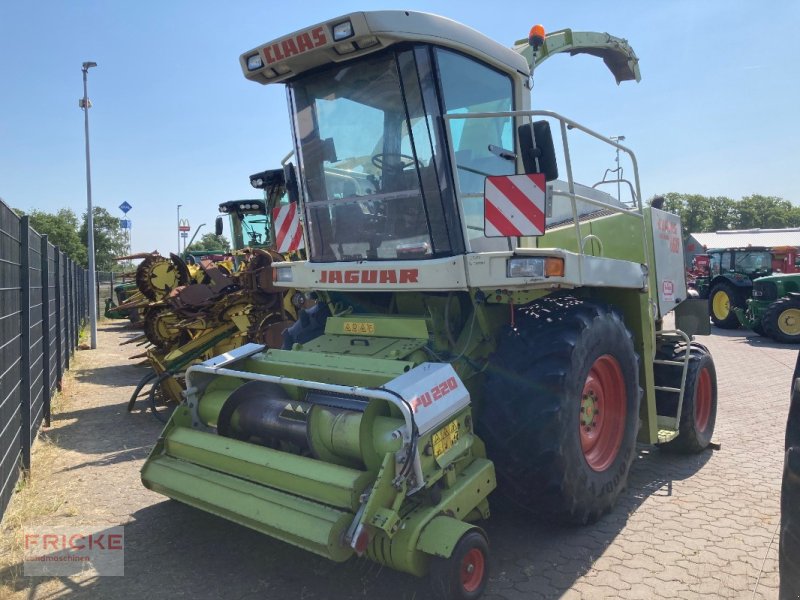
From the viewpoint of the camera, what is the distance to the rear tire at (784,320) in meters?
12.7

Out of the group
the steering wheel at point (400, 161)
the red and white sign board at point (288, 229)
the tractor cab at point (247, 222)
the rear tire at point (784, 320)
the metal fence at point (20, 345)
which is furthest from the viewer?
the rear tire at point (784, 320)

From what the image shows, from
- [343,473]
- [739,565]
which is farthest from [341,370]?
[739,565]

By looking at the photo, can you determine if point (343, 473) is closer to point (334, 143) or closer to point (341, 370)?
point (341, 370)

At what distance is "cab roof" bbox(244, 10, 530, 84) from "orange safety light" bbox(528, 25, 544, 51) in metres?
0.50

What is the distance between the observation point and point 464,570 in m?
2.61

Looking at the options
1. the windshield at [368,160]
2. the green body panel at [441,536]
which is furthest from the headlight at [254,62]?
the green body panel at [441,536]

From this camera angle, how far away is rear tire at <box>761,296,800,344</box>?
12.7 meters

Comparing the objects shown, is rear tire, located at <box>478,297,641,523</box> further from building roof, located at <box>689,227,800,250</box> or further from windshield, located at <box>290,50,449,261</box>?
building roof, located at <box>689,227,800,250</box>

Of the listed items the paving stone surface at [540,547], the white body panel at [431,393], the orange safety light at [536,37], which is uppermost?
the orange safety light at [536,37]

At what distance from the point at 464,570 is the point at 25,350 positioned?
12.3 ft

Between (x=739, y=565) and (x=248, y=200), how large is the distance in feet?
30.7

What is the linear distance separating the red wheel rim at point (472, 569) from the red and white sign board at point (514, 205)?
1527 mm

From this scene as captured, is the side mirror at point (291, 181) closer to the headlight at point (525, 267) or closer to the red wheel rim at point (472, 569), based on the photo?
the headlight at point (525, 267)

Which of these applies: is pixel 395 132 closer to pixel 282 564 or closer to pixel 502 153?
pixel 502 153
